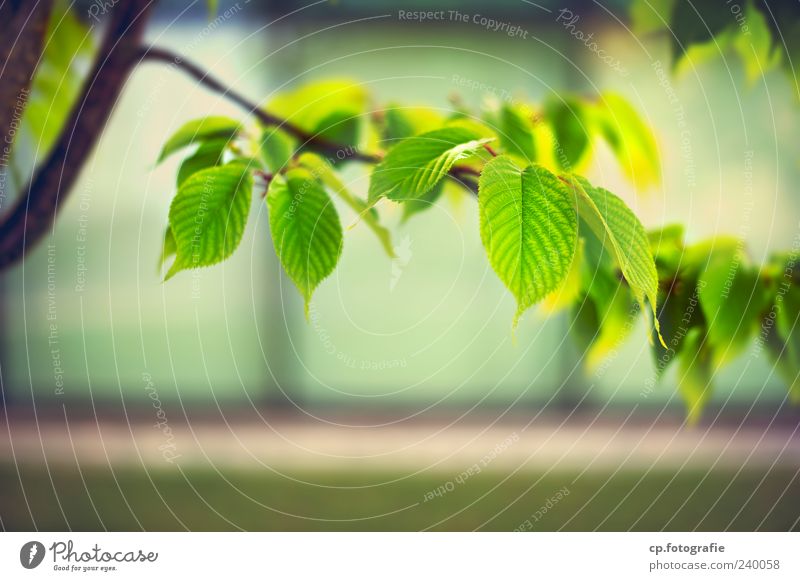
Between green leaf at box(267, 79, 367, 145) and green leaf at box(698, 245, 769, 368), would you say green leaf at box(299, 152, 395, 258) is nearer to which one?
green leaf at box(267, 79, 367, 145)

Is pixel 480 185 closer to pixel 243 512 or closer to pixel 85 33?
pixel 85 33

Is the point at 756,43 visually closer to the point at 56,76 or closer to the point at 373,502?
the point at 56,76

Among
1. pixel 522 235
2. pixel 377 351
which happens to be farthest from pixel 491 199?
pixel 377 351

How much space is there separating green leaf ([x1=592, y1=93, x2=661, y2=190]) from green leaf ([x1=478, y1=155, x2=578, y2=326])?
0.37 feet

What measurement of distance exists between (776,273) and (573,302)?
0.07 metres

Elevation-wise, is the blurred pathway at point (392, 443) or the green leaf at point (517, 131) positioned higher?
the green leaf at point (517, 131)

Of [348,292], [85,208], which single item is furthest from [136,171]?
[348,292]

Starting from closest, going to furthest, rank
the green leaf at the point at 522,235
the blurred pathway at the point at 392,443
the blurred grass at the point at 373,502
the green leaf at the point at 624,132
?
the green leaf at the point at 522,235 → the green leaf at the point at 624,132 → the blurred grass at the point at 373,502 → the blurred pathway at the point at 392,443

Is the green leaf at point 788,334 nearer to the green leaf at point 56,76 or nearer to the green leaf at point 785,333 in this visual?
the green leaf at point 785,333

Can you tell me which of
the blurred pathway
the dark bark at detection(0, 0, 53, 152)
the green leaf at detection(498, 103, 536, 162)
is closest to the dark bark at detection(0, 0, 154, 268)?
the dark bark at detection(0, 0, 53, 152)

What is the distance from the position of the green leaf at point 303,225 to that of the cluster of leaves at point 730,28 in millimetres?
175

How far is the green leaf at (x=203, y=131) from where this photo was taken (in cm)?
24

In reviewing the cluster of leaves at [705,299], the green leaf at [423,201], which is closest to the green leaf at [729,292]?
the cluster of leaves at [705,299]

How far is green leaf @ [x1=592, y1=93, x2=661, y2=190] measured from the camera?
10.9 inches
